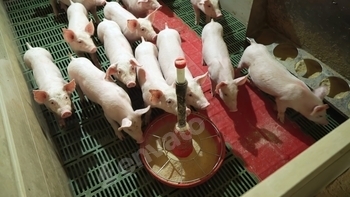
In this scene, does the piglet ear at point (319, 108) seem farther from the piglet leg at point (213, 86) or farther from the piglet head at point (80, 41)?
the piglet head at point (80, 41)

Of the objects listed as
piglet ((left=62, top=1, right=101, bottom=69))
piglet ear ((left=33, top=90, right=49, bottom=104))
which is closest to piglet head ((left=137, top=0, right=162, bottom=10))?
piglet ((left=62, top=1, right=101, bottom=69))

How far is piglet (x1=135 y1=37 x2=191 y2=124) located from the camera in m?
2.29

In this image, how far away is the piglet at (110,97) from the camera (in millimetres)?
2322

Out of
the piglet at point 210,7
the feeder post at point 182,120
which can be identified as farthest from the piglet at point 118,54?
the piglet at point 210,7

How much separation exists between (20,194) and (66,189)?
0.90 meters

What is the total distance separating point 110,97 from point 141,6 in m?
1.46

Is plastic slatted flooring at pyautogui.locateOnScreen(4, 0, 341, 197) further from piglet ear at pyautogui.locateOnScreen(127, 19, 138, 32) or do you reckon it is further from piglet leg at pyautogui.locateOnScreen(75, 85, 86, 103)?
piglet ear at pyautogui.locateOnScreen(127, 19, 138, 32)

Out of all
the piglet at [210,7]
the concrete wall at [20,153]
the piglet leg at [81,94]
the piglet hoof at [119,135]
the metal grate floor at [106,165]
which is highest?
the concrete wall at [20,153]

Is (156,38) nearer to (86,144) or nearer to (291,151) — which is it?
(86,144)

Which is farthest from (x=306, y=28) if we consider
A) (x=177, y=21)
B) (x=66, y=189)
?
(x=66, y=189)

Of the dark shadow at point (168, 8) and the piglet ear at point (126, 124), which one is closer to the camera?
the piglet ear at point (126, 124)

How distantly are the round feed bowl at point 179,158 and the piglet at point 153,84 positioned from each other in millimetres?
203

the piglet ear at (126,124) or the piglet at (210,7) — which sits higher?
the piglet at (210,7)

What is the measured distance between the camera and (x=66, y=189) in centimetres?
211
